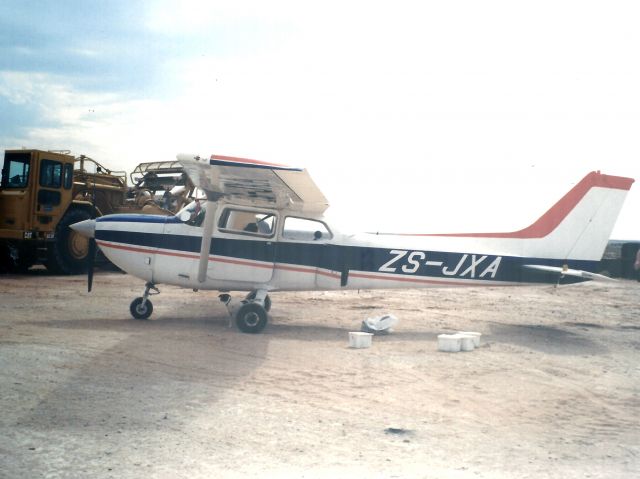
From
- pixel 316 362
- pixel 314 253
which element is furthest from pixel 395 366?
pixel 314 253

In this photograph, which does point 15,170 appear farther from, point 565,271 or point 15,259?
point 565,271

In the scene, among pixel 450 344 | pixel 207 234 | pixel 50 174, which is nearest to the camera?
pixel 450 344

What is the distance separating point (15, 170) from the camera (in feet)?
53.0

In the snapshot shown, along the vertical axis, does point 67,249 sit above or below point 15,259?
above

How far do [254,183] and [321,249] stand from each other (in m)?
1.77

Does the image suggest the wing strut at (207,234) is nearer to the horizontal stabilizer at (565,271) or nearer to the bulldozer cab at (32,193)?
the horizontal stabilizer at (565,271)

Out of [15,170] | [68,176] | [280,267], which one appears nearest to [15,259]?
[15,170]

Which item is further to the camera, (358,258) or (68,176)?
(68,176)

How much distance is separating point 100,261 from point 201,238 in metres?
10.8

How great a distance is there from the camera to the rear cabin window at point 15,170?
16078 millimetres

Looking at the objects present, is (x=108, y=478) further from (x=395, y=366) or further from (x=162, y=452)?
(x=395, y=366)

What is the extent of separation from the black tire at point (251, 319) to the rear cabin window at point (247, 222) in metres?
1.29

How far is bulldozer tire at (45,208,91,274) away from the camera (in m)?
16.4

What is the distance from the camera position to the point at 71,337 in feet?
24.7
